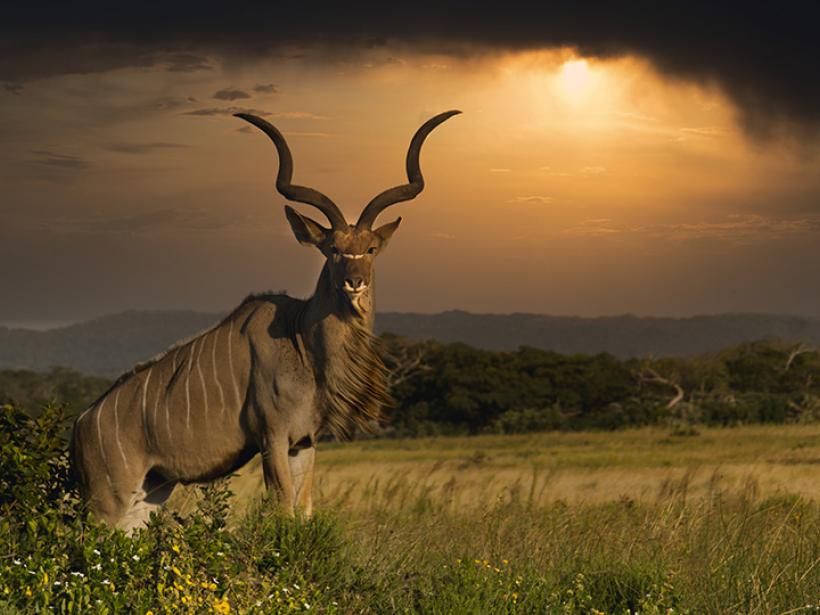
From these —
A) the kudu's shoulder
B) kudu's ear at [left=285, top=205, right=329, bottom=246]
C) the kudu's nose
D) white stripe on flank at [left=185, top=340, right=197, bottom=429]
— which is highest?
kudu's ear at [left=285, top=205, right=329, bottom=246]

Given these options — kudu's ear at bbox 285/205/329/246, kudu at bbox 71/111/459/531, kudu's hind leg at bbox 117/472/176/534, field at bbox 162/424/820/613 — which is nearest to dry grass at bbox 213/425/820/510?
field at bbox 162/424/820/613

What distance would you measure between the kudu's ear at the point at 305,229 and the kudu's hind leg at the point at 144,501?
6.82ft

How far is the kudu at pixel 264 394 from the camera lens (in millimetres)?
9172

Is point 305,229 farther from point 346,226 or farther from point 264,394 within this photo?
point 264,394

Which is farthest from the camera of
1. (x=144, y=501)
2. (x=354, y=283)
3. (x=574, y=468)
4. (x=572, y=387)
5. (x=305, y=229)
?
(x=572, y=387)

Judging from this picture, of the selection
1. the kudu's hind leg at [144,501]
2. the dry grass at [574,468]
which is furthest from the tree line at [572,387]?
the kudu's hind leg at [144,501]

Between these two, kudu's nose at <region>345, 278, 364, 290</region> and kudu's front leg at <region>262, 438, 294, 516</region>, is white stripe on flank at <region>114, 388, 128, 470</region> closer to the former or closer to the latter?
kudu's front leg at <region>262, 438, 294, 516</region>

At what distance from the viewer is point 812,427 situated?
34.2 meters

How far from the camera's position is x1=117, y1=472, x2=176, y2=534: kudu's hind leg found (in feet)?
31.5

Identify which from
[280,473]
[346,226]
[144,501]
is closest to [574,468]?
[144,501]

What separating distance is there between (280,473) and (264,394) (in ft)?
1.93

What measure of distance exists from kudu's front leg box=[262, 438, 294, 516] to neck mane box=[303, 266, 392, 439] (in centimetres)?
44

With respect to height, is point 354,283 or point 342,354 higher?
point 354,283

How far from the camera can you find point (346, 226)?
934cm
